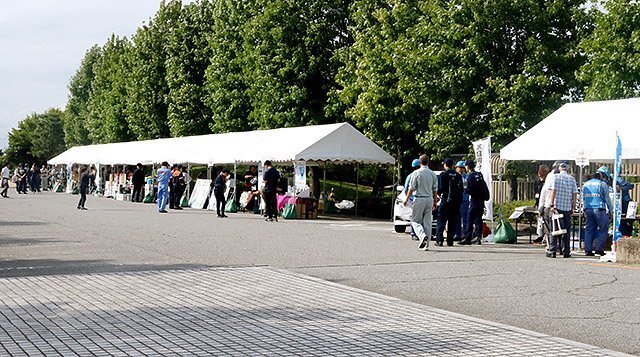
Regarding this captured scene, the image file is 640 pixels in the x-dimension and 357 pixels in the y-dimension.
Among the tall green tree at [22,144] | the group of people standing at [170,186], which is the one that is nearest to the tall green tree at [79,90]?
the tall green tree at [22,144]

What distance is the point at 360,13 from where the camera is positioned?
3900 cm

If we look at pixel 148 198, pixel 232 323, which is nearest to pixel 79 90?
pixel 148 198

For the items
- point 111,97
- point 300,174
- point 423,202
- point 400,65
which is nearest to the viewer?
point 423,202

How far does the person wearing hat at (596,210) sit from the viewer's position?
16891mm

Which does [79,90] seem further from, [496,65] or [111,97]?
[496,65]

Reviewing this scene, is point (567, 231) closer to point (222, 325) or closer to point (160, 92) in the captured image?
point (222, 325)

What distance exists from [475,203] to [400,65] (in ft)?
51.4

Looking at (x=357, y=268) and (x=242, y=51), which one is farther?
(x=242, y=51)

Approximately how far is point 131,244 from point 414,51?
731 inches

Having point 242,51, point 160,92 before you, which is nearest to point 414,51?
point 242,51

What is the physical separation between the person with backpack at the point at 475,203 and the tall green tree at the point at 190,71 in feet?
118

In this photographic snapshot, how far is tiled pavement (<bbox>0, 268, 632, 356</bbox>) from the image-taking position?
7805 mm

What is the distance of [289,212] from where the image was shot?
30484 mm

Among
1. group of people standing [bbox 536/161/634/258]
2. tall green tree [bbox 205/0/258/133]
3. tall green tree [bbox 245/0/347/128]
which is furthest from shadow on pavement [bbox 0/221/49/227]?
tall green tree [bbox 205/0/258/133]
